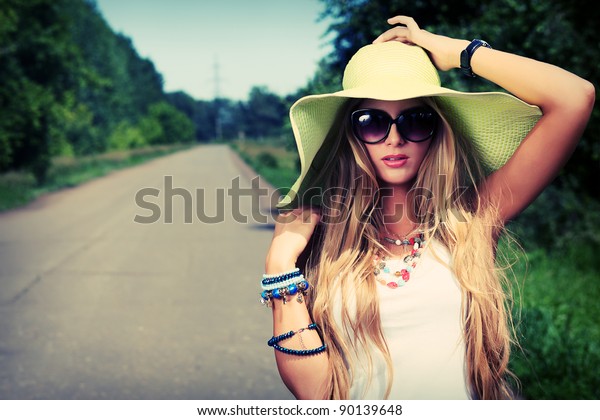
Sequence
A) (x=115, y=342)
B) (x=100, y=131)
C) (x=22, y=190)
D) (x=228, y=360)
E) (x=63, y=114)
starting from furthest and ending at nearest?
(x=100, y=131), (x=63, y=114), (x=22, y=190), (x=115, y=342), (x=228, y=360)

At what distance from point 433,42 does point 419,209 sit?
1.22ft

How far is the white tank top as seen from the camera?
1245mm

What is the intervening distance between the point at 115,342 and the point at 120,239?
4.43m

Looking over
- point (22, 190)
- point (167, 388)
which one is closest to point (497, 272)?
point (167, 388)

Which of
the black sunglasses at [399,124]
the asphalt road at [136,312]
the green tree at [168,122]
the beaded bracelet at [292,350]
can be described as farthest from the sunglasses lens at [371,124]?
the green tree at [168,122]

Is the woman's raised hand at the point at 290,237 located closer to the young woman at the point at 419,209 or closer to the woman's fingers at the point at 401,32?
the young woman at the point at 419,209

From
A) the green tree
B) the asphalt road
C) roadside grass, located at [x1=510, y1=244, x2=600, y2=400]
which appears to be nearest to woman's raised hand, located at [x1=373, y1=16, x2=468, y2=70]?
roadside grass, located at [x1=510, y1=244, x2=600, y2=400]

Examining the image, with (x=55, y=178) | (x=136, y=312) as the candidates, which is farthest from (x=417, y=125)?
(x=55, y=178)

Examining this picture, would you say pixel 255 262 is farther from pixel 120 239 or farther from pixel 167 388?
pixel 167 388

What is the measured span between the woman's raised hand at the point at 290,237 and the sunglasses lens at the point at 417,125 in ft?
0.84

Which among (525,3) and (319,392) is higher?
(525,3)

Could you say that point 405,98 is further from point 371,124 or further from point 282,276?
point 282,276

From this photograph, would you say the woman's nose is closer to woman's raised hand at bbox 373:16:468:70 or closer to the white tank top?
woman's raised hand at bbox 373:16:468:70

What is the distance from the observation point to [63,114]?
1806 centimetres
